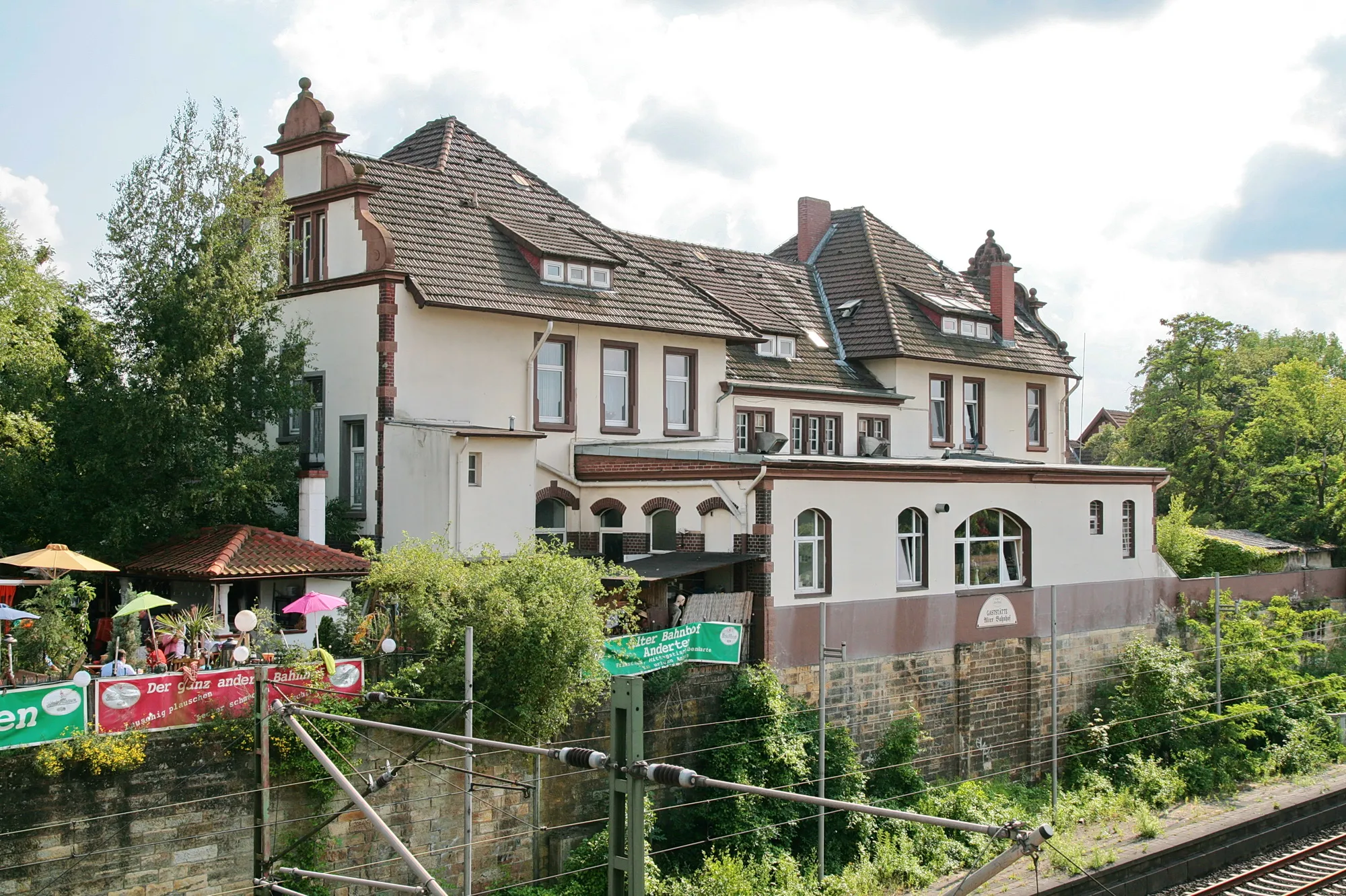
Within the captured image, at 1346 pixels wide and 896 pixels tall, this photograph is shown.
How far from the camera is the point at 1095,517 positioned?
103 ft

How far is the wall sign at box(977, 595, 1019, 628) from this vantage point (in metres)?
27.4

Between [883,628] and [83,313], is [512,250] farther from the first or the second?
[883,628]

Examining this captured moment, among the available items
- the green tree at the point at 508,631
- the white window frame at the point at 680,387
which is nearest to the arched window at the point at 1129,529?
the white window frame at the point at 680,387

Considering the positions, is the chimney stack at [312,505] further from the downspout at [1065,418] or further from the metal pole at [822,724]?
the downspout at [1065,418]

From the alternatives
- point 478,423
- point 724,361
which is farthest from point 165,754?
point 724,361

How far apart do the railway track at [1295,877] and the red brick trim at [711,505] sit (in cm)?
1015

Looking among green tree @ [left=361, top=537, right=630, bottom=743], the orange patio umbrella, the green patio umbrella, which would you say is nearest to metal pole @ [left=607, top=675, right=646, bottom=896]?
green tree @ [left=361, top=537, right=630, bottom=743]

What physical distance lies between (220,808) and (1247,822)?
19.1 metres

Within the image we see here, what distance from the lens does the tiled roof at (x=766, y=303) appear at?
110 feet

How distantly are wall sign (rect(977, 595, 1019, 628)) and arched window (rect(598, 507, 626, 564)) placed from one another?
7290 millimetres

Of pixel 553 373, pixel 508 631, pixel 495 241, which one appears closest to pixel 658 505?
pixel 553 373

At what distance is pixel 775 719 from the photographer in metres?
22.0

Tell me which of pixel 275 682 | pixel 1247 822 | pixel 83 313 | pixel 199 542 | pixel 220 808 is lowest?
pixel 1247 822

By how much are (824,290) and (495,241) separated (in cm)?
1410
